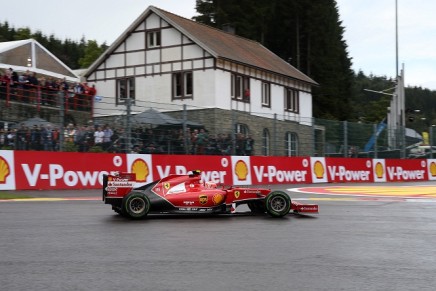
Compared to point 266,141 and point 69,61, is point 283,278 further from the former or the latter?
point 69,61

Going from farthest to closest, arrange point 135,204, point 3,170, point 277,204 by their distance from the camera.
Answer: point 3,170 → point 277,204 → point 135,204

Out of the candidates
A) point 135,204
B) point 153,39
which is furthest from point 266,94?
point 135,204

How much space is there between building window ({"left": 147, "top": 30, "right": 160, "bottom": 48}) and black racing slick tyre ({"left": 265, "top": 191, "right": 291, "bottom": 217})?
26.4 meters

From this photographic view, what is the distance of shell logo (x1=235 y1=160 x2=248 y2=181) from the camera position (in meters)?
22.5

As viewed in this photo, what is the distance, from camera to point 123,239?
7773 millimetres

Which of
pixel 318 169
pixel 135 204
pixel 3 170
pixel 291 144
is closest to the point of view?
pixel 135 204

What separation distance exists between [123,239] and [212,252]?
4.75ft

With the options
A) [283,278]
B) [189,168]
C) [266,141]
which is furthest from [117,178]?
[266,141]

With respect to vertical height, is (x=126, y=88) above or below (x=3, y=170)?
above

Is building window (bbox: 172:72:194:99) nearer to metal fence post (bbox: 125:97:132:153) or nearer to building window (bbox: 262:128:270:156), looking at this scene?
building window (bbox: 262:128:270:156)

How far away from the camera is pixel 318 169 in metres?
26.3

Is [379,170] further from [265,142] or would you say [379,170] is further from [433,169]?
[265,142]

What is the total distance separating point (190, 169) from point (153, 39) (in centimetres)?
1698

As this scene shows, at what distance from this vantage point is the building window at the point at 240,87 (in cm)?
3526
